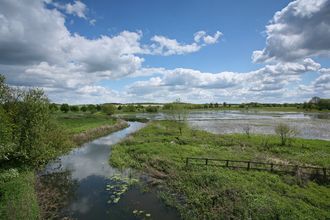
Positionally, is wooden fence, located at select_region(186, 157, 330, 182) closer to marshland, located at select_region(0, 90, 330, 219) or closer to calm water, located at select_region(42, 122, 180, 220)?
marshland, located at select_region(0, 90, 330, 219)

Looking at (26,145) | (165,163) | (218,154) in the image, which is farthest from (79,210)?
(218,154)

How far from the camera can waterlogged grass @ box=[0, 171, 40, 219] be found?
7.40 m

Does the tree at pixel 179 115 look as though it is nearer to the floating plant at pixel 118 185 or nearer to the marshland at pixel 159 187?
the marshland at pixel 159 187

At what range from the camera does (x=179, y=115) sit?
104ft

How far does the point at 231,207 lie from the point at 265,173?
223 inches

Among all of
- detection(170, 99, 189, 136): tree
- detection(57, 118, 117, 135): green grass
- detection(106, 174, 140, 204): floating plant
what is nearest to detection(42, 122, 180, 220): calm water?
detection(106, 174, 140, 204): floating plant

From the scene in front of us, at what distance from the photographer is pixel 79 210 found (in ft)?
33.8

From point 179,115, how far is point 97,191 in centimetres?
2210

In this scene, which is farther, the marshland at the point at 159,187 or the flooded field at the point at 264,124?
the flooded field at the point at 264,124

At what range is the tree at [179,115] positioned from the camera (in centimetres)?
3156

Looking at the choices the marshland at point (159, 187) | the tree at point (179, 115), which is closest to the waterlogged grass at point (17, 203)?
the marshland at point (159, 187)

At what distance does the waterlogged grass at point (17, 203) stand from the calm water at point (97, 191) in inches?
98.9

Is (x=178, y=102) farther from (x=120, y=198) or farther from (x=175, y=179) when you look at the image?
(x=120, y=198)

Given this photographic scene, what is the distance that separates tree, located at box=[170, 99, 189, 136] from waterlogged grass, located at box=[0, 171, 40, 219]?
989 inches
